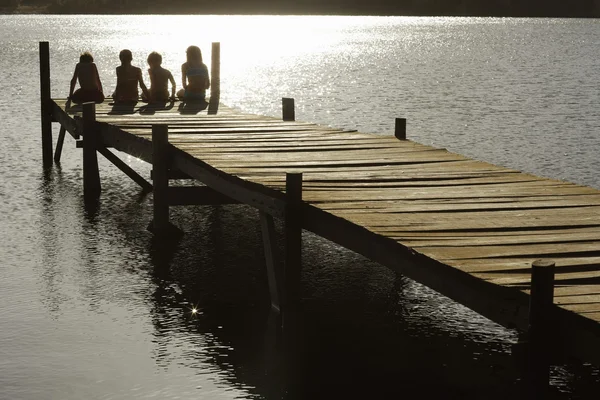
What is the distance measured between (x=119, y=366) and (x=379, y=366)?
91.6 inches

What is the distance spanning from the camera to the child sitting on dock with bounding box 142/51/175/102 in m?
19.6

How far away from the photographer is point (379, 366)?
9.95 meters

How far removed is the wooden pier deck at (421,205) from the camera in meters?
7.80

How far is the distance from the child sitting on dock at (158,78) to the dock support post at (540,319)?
1315 cm

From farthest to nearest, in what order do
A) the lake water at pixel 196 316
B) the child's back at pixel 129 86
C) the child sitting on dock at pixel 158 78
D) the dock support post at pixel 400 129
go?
the child's back at pixel 129 86 → the child sitting on dock at pixel 158 78 → the dock support post at pixel 400 129 → the lake water at pixel 196 316

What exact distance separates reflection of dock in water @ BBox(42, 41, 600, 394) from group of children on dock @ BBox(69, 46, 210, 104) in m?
2.37

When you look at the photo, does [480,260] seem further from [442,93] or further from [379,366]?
[442,93]

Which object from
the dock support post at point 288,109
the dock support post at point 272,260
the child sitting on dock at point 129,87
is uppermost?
the child sitting on dock at point 129,87

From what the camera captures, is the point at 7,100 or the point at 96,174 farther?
the point at 7,100

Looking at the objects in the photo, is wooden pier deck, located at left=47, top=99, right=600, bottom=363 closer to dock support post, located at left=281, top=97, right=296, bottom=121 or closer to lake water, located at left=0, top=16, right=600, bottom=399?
lake water, located at left=0, top=16, right=600, bottom=399

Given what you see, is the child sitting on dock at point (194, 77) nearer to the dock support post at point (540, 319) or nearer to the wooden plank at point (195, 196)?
the wooden plank at point (195, 196)

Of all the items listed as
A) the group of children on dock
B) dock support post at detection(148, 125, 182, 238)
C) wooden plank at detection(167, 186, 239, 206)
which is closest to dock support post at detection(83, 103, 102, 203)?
the group of children on dock

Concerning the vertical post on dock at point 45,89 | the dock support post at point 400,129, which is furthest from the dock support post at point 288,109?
the vertical post on dock at point 45,89

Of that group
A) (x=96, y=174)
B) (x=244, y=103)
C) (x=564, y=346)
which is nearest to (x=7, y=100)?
(x=244, y=103)
